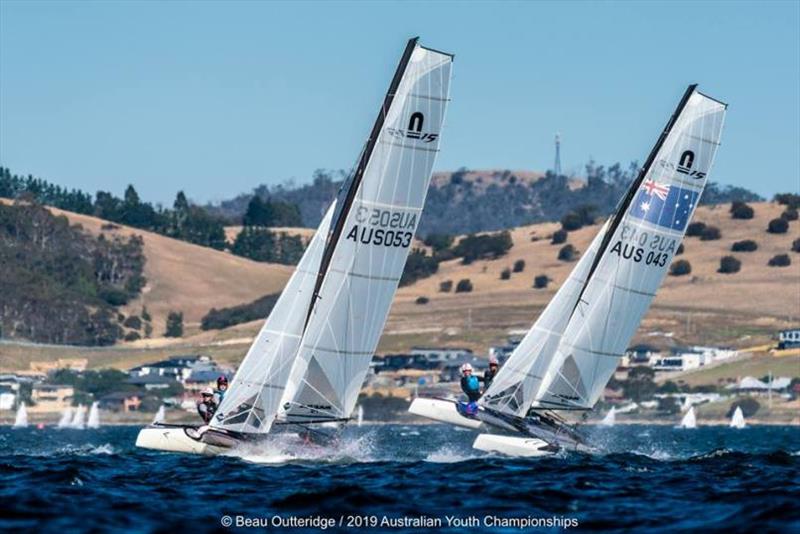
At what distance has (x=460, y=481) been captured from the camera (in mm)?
32062

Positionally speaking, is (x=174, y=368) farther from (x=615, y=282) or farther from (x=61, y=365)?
(x=615, y=282)

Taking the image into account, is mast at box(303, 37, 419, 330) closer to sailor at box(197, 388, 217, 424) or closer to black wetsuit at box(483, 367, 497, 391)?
sailor at box(197, 388, 217, 424)

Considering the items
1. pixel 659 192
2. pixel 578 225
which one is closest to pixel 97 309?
pixel 578 225

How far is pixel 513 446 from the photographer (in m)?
40.1

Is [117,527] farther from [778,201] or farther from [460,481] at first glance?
[778,201]

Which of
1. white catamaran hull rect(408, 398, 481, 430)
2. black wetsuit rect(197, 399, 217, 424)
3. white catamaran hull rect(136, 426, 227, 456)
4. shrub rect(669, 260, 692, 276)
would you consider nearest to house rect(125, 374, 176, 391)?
shrub rect(669, 260, 692, 276)

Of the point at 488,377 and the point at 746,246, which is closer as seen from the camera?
the point at 488,377

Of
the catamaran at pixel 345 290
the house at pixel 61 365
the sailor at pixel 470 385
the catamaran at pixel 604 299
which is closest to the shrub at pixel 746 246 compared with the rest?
the house at pixel 61 365

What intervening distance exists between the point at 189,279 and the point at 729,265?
60932 mm

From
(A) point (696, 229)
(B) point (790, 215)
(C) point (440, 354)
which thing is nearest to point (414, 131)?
(C) point (440, 354)

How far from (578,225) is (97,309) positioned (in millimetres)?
49504

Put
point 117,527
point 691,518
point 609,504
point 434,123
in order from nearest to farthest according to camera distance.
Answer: point 117,527 → point 691,518 → point 609,504 → point 434,123

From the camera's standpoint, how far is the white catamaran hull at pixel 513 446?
4009cm

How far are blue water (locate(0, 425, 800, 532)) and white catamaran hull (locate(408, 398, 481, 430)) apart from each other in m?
1.67
